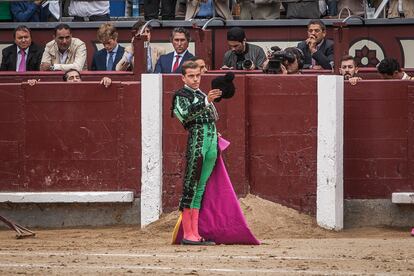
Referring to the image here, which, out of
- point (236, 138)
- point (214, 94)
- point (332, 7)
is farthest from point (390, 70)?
point (214, 94)

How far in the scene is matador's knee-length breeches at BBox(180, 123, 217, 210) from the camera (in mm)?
9188

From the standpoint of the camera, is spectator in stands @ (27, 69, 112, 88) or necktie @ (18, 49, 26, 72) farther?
necktie @ (18, 49, 26, 72)

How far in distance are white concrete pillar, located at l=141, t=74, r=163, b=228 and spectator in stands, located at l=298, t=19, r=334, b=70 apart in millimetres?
1503

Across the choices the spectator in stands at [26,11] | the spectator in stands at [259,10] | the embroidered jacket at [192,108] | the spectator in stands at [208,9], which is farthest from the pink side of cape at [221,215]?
the spectator in stands at [26,11]

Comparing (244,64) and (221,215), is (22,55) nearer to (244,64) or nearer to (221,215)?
(244,64)

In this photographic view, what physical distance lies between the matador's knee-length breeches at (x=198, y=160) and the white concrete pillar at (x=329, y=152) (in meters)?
1.80

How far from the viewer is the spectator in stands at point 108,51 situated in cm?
1203

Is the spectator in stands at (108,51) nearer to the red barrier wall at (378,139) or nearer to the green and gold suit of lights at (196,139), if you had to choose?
the red barrier wall at (378,139)

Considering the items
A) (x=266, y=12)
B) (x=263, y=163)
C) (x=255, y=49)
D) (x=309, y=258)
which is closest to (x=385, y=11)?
(x=266, y=12)

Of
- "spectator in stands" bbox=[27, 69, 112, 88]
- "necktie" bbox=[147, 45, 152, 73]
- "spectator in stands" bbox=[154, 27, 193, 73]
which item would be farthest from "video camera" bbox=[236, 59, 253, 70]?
"spectator in stands" bbox=[27, 69, 112, 88]

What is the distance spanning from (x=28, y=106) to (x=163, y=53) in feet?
4.74

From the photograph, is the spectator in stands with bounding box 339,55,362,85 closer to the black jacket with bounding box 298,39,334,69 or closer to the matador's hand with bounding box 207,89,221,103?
the black jacket with bounding box 298,39,334,69

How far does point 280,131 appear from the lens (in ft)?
36.2

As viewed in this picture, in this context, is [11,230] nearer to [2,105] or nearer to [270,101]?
[2,105]
